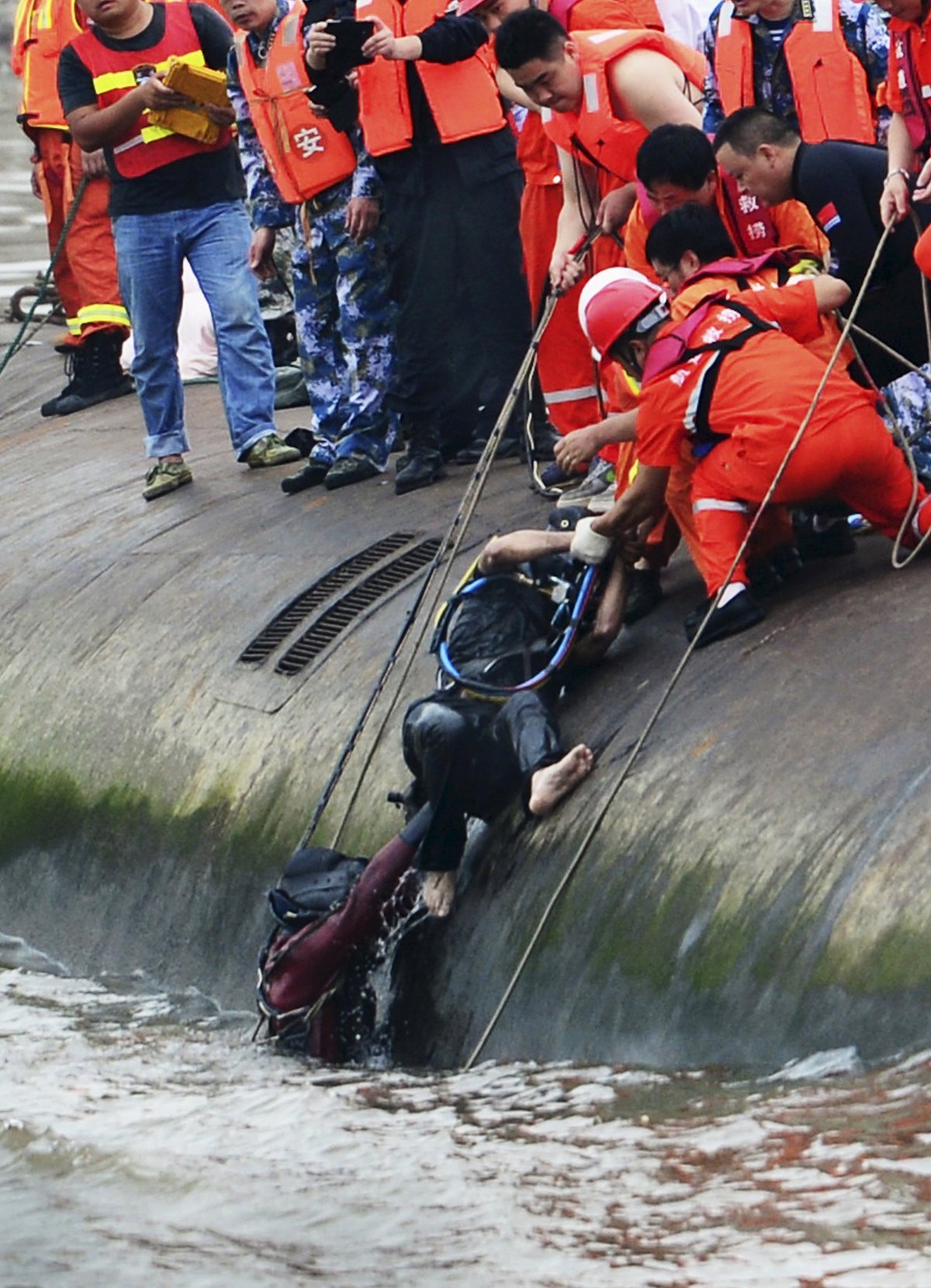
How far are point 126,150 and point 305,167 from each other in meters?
1.19

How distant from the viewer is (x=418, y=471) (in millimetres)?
10102

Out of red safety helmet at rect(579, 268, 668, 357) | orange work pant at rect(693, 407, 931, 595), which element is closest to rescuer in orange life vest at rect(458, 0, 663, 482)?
red safety helmet at rect(579, 268, 668, 357)

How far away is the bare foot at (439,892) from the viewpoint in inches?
286

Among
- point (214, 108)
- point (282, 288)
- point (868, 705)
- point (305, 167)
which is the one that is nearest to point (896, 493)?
point (868, 705)

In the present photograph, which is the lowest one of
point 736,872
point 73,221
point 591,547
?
point 736,872

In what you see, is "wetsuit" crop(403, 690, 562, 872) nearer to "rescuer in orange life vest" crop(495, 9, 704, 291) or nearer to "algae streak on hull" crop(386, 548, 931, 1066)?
"algae streak on hull" crop(386, 548, 931, 1066)

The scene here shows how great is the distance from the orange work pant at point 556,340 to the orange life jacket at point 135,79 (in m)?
2.22

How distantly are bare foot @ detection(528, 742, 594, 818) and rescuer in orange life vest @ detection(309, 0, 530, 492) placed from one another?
3273 millimetres

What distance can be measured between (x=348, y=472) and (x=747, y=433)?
3.58m

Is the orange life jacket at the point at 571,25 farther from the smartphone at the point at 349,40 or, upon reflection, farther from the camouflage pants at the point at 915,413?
the camouflage pants at the point at 915,413

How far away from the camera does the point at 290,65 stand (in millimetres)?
10445

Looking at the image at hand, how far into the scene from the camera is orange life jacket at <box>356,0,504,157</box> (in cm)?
995

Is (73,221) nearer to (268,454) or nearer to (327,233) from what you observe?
(268,454)

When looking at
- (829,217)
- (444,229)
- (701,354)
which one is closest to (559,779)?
(701,354)
